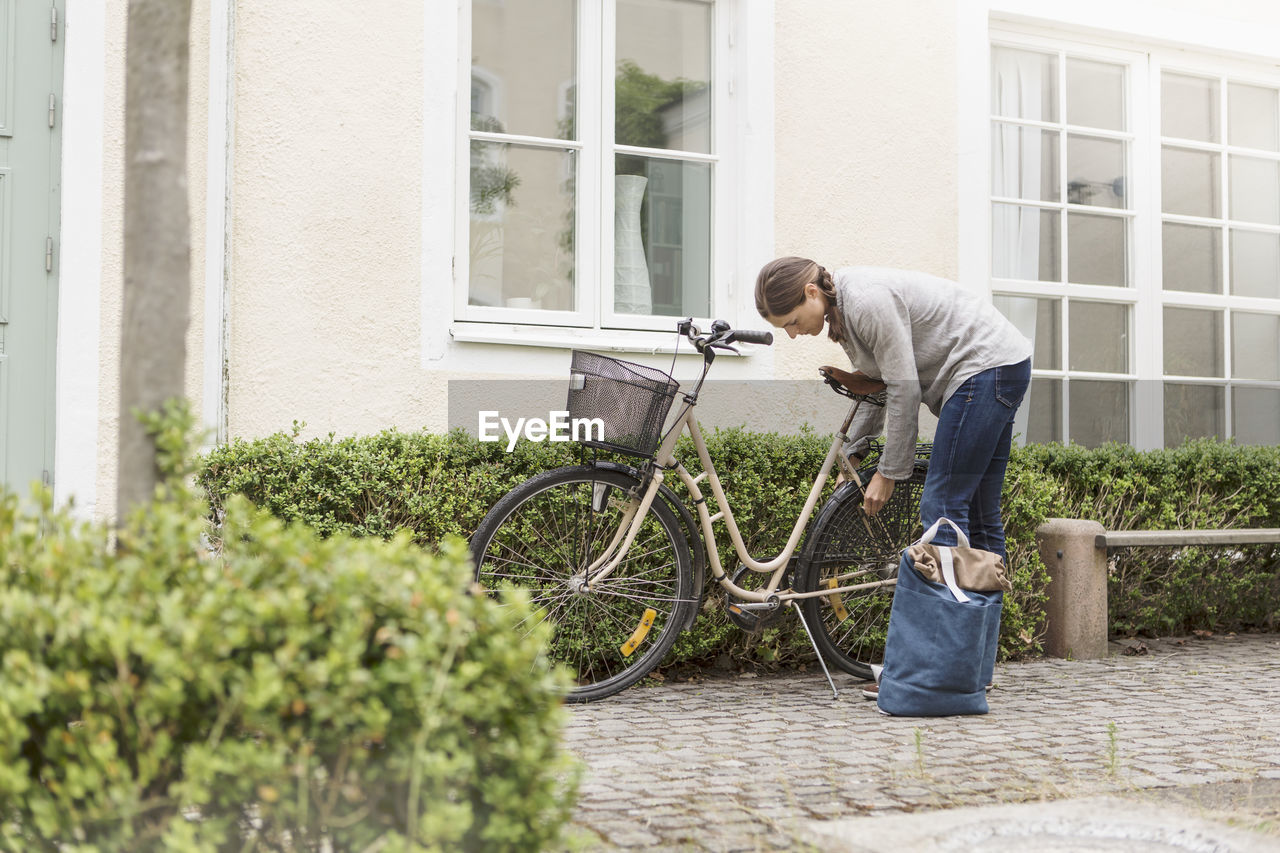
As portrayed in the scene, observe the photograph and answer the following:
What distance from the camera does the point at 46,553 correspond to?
198cm

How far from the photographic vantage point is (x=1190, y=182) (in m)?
7.03

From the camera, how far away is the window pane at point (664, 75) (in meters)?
5.72

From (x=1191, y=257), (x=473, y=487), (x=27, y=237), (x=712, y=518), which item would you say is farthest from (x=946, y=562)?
(x=1191, y=257)

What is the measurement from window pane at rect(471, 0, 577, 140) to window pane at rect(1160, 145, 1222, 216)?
3642mm

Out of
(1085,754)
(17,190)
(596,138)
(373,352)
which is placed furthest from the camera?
(596,138)

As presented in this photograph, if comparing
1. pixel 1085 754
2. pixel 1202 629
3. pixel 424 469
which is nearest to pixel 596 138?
pixel 424 469

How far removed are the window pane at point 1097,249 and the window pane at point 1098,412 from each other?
0.60 meters

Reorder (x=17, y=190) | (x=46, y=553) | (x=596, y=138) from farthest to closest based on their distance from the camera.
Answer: (x=596, y=138) → (x=17, y=190) → (x=46, y=553)

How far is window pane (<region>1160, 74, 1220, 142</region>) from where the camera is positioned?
6.94 metres

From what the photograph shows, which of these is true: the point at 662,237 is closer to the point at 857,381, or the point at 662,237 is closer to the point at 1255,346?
the point at 857,381

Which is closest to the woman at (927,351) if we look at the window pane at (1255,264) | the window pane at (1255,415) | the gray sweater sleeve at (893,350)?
the gray sweater sleeve at (893,350)

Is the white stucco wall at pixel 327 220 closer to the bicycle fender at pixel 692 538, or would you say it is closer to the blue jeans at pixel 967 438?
the bicycle fender at pixel 692 538

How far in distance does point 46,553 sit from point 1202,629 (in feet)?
19.0

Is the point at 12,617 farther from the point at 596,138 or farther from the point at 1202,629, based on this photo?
the point at 1202,629
